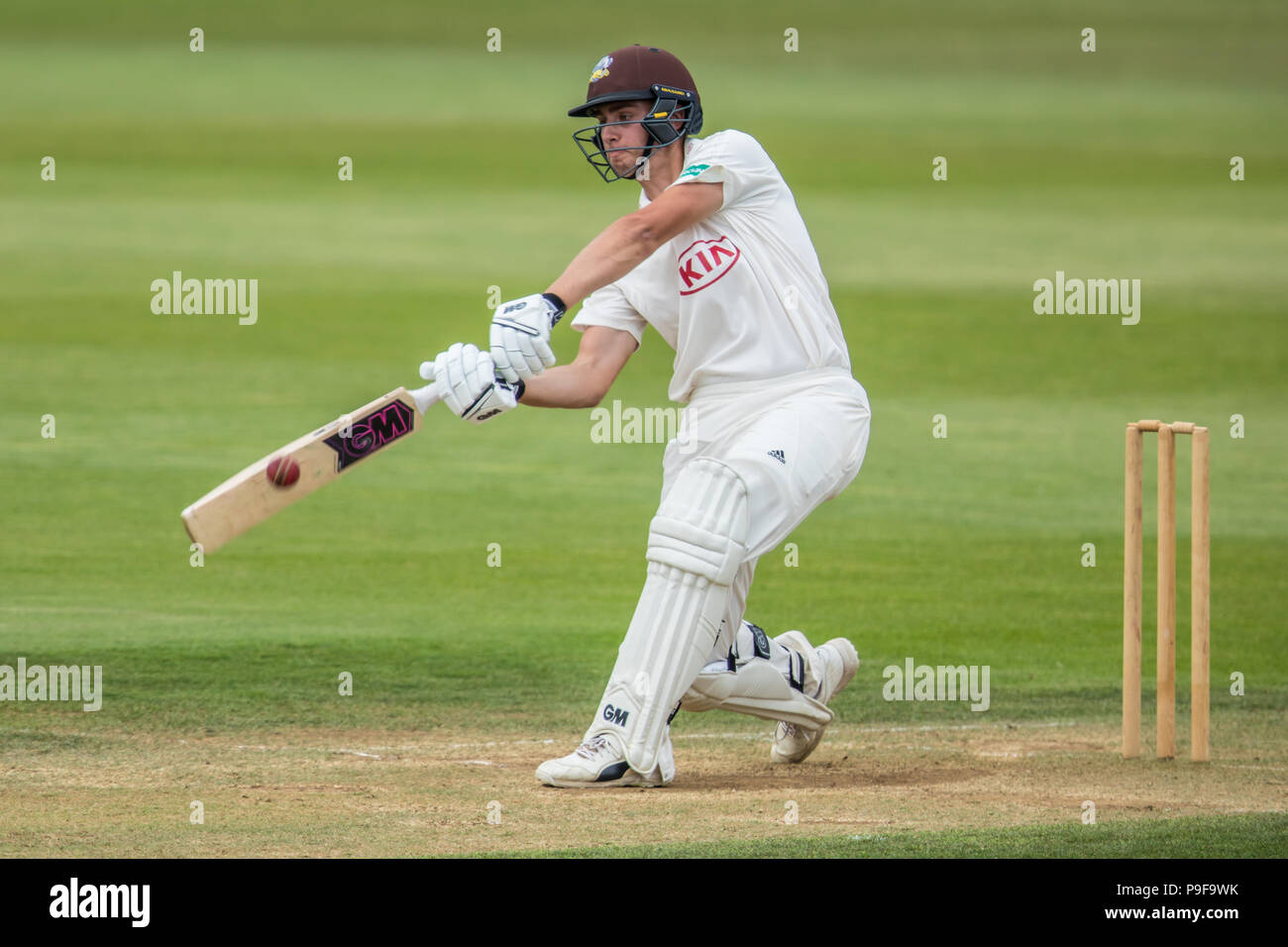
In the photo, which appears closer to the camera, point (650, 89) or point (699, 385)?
point (650, 89)

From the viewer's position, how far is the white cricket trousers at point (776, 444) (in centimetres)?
436

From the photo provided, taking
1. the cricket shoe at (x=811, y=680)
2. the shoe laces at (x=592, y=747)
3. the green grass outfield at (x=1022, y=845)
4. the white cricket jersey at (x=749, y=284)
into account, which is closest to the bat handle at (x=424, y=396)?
the white cricket jersey at (x=749, y=284)

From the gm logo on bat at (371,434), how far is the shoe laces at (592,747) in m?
0.85

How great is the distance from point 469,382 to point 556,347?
30.0 ft

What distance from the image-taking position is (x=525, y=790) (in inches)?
173

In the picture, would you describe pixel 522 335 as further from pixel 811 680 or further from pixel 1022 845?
pixel 1022 845

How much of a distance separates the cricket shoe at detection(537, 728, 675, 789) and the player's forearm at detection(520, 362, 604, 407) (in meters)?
0.84

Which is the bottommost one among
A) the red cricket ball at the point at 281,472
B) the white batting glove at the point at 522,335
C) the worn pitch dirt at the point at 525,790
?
the worn pitch dirt at the point at 525,790

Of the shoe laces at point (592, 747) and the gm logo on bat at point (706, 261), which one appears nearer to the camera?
the shoe laces at point (592, 747)

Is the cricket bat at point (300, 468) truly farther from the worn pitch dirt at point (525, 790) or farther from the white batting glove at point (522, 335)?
the worn pitch dirt at point (525, 790)

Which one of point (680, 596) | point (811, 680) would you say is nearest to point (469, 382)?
point (680, 596)

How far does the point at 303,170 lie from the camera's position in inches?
706

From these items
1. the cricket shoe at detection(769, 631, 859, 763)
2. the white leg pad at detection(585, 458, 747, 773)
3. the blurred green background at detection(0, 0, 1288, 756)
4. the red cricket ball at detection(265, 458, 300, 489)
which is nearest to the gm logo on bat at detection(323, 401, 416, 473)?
the red cricket ball at detection(265, 458, 300, 489)

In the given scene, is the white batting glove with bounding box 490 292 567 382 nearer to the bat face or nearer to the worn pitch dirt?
the bat face
